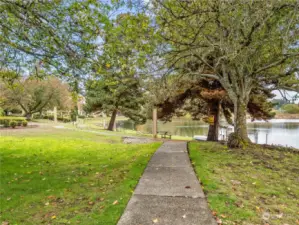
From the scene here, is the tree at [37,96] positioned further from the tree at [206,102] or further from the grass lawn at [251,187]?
the grass lawn at [251,187]

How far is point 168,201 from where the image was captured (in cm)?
337

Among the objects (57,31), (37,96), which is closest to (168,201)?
(57,31)

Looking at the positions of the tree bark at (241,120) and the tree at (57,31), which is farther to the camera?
the tree bark at (241,120)

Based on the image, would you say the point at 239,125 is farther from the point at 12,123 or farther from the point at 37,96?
the point at 37,96

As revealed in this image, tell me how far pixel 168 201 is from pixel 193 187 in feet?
2.59

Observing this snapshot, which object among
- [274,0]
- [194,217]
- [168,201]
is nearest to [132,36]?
[274,0]

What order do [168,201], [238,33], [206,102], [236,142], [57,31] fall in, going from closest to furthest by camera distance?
[168,201]
[57,31]
[238,33]
[236,142]
[206,102]

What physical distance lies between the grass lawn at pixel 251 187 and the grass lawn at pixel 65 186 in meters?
1.52

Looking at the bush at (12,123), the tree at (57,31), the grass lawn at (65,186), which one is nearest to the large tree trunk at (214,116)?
the grass lawn at (65,186)

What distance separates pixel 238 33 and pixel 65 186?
621 cm

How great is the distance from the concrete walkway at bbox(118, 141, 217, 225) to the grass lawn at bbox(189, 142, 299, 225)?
22 cm

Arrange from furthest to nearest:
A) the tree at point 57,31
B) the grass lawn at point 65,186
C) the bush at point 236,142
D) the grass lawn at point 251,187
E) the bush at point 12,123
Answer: the bush at point 12,123, the bush at point 236,142, the tree at point 57,31, the grass lawn at point 65,186, the grass lawn at point 251,187

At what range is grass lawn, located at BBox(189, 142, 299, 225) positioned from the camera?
117 inches

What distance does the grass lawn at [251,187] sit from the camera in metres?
2.97
